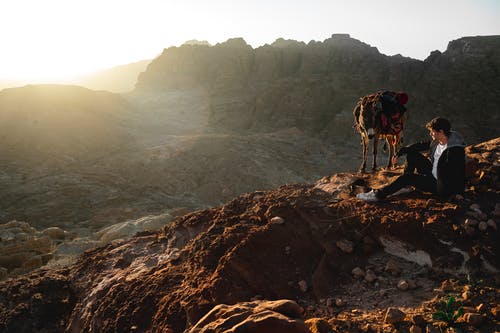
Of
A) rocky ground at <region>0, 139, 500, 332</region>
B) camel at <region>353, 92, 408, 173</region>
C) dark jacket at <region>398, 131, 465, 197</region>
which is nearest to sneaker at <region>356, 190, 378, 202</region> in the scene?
rocky ground at <region>0, 139, 500, 332</region>

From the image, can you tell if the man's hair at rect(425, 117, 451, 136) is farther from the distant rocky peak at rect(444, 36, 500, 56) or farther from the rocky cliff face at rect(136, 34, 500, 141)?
the distant rocky peak at rect(444, 36, 500, 56)

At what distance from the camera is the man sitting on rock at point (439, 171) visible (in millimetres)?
4355

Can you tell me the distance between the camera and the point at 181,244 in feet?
18.6

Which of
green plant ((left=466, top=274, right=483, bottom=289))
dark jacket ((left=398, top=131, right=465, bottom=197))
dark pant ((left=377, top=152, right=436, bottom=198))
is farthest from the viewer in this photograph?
dark pant ((left=377, top=152, right=436, bottom=198))

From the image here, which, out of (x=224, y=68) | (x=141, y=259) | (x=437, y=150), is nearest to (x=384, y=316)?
(x=437, y=150)

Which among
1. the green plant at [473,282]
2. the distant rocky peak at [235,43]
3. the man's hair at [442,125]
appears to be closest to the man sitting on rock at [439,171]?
the man's hair at [442,125]

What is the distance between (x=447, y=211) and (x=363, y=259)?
112 centimetres

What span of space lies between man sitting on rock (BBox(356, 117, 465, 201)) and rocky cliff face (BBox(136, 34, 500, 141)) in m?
26.3

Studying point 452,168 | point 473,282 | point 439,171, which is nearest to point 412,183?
point 439,171

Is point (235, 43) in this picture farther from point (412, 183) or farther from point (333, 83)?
point (412, 183)

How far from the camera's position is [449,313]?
299cm

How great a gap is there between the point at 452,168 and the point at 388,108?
3.32 meters

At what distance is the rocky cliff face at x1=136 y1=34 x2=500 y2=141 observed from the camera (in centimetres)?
3097

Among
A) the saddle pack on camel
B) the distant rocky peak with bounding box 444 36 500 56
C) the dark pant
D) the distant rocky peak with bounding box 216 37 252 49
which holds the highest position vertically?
the distant rocky peak with bounding box 216 37 252 49
